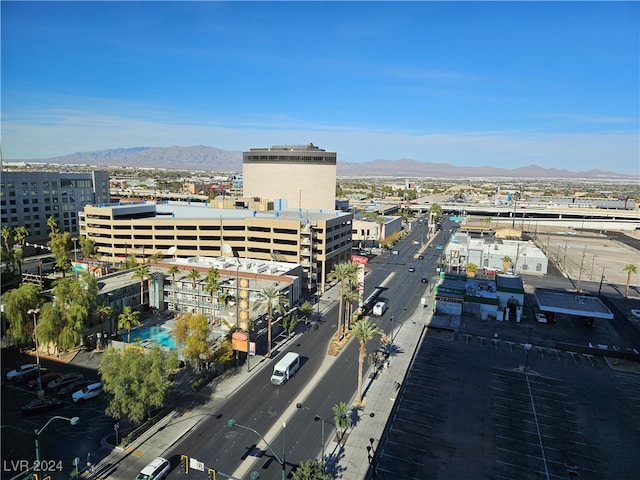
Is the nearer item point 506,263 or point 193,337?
point 193,337

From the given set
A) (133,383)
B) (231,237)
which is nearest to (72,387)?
(133,383)

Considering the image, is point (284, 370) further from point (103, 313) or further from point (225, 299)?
point (103, 313)

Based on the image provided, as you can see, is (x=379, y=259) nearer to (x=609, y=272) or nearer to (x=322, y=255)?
(x=322, y=255)

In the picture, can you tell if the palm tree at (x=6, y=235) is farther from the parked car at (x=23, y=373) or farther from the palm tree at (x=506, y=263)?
the palm tree at (x=506, y=263)

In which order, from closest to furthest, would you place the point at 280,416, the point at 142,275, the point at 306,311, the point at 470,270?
the point at 280,416 → the point at 142,275 → the point at 306,311 → the point at 470,270

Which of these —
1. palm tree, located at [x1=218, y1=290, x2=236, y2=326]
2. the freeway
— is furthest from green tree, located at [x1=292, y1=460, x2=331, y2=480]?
palm tree, located at [x1=218, y1=290, x2=236, y2=326]

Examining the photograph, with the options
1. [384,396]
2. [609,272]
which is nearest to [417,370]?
[384,396]
